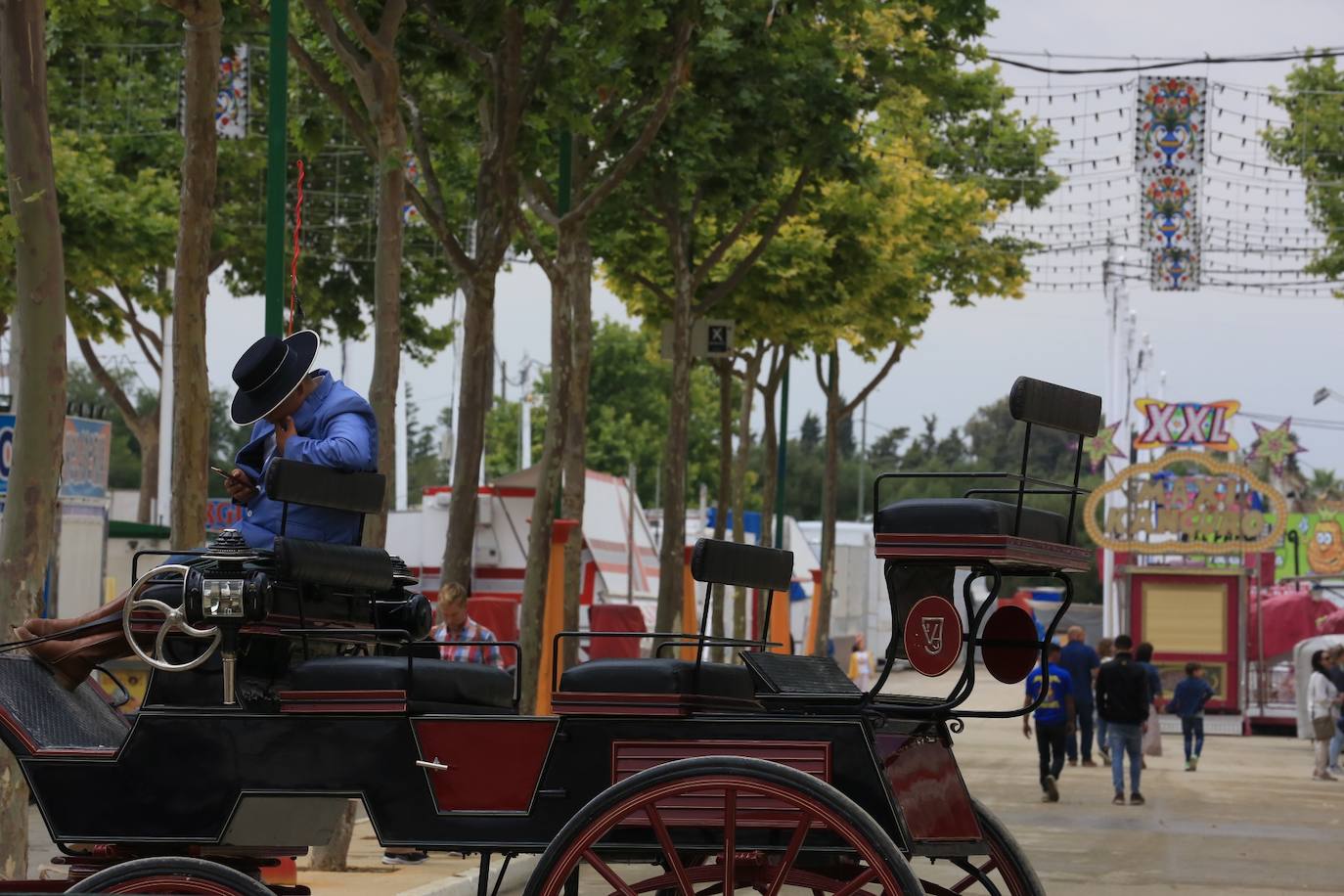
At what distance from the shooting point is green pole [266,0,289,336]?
13.7m

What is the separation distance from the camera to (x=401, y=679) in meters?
6.37

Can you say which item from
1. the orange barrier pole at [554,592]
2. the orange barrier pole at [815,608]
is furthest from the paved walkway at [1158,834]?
the orange barrier pole at [815,608]

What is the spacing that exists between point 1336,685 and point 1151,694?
19.9 feet

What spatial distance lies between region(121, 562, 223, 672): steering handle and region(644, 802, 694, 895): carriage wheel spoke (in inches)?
58.2

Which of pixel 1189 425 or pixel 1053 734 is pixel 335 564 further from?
pixel 1189 425

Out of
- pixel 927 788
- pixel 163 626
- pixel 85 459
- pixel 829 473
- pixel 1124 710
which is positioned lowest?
pixel 1124 710

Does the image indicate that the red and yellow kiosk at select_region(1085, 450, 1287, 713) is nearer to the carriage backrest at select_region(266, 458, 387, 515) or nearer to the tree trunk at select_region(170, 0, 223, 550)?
the tree trunk at select_region(170, 0, 223, 550)

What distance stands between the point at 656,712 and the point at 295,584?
1.24 metres

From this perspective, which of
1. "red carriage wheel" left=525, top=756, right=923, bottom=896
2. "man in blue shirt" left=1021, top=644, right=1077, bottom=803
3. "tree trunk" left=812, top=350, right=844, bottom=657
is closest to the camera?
"red carriage wheel" left=525, top=756, right=923, bottom=896

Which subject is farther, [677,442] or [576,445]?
[677,442]

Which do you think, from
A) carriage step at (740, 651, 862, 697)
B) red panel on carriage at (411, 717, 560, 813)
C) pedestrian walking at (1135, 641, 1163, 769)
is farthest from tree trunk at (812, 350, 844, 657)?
red panel on carriage at (411, 717, 560, 813)

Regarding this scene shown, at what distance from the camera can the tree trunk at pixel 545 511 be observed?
19559 millimetres

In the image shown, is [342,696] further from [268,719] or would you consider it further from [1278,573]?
[1278,573]

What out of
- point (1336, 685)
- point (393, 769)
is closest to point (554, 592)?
point (1336, 685)
